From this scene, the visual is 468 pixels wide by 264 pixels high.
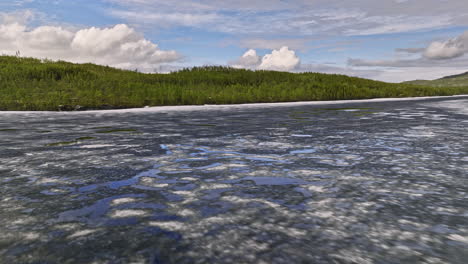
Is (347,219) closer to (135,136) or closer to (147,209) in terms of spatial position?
(147,209)

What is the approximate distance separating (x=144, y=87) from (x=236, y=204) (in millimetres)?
16560

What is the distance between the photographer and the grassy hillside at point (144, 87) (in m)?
15.4

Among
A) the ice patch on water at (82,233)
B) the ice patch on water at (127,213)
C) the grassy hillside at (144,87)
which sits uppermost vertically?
the grassy hillside at (144,87)

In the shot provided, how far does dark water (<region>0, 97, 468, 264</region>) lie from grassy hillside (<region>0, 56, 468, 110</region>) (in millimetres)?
11126

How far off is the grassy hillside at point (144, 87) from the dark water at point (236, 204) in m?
11.1

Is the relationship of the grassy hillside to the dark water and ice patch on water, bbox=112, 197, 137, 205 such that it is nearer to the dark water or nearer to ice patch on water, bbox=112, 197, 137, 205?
the dark water

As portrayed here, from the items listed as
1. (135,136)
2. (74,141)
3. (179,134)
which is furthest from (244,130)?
(74,141)

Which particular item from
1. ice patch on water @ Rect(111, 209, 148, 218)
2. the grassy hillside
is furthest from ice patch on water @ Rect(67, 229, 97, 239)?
the grassy hillside

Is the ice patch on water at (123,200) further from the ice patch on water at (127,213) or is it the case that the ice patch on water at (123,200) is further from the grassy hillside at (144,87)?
the grassy hillside at (144,87)

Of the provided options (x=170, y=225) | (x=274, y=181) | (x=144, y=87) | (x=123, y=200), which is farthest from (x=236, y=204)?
(x=144, y=87)

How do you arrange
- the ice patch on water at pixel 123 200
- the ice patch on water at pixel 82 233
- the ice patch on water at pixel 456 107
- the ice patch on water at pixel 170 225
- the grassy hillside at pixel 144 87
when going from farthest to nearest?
the grassy hillside at pixel 144 87
the ice patch on water at pixel 456 107
the ice patch on water at pixel 123 200
the ice patch on water at pixel 170 225
the ice patch on water at pixel 82 233

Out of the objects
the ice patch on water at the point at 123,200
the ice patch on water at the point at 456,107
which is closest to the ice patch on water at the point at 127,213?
the ice patch on water at the point at 123,200

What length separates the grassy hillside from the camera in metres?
15.4

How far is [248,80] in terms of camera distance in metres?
24.3
